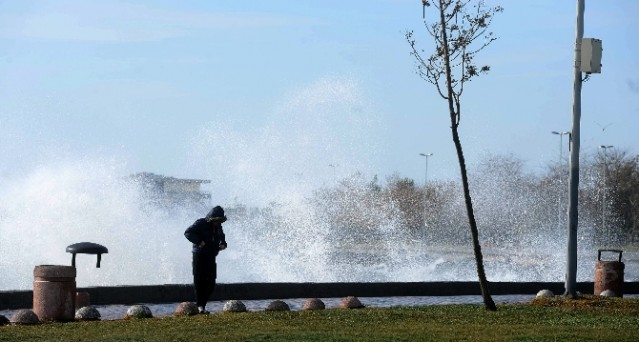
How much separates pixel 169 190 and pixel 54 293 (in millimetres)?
38300

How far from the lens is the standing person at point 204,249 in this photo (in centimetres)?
1808

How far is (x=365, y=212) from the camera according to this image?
60.7 m

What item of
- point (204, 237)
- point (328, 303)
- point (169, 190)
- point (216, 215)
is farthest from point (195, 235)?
point (169, 190)

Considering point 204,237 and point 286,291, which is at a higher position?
point 204,237

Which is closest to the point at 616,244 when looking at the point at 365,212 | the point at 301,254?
the point at 365,212

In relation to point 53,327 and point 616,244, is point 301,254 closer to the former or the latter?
point 53,327

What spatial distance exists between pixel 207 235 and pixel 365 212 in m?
42.7

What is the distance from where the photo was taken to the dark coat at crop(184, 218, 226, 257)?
18016 mm

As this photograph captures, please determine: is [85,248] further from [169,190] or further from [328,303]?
[169,190]

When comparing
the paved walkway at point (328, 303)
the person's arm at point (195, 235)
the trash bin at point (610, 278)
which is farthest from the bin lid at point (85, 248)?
the trash bin at point (610, 278)

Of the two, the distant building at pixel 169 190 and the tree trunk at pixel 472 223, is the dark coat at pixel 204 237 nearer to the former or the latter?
the tree trunk at pixel 472 223

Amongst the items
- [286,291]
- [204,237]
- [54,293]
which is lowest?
[286,291]

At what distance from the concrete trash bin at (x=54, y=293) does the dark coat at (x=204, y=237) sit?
6.73 feet

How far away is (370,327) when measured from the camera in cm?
1545
